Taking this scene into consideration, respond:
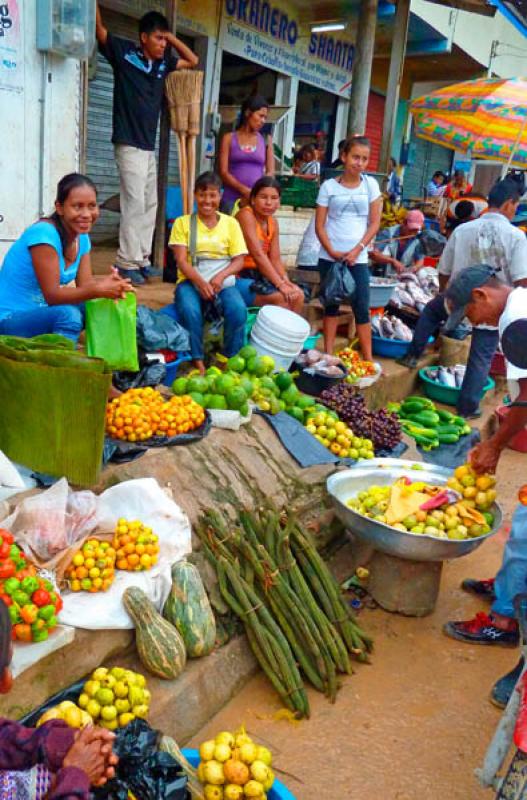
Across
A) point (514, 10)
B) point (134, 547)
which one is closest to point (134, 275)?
point (134, 547)

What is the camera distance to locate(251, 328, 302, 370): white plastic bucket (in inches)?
233

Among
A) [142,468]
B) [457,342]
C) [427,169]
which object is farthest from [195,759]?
[427,169]

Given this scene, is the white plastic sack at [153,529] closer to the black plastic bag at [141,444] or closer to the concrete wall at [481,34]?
the black plastic bag at [141,444]

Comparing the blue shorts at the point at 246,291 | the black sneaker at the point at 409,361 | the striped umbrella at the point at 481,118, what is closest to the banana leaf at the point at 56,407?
the blue shorts at the point at 246,291

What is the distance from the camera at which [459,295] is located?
342 cm

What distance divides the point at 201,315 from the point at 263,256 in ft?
3.39

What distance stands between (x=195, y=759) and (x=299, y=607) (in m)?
1.07

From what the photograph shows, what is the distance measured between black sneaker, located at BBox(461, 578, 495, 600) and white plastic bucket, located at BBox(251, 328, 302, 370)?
7.94 feet

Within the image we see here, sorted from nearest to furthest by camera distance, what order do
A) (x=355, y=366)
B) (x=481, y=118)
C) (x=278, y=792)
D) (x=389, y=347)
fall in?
(x=278, y=792)
(x=355, y=366)
(x=389, y=347)
(x=481, y=118)

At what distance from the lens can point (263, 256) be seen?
6219 mm

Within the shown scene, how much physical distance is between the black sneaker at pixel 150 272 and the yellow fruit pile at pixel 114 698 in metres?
5.05

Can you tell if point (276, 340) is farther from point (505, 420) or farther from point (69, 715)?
point (69, 715)

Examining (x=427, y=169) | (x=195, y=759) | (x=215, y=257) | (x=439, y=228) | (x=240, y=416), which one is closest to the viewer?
(x=195, y=759)

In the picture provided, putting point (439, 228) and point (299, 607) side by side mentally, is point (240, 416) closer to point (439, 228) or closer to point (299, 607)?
point (299, 607)
